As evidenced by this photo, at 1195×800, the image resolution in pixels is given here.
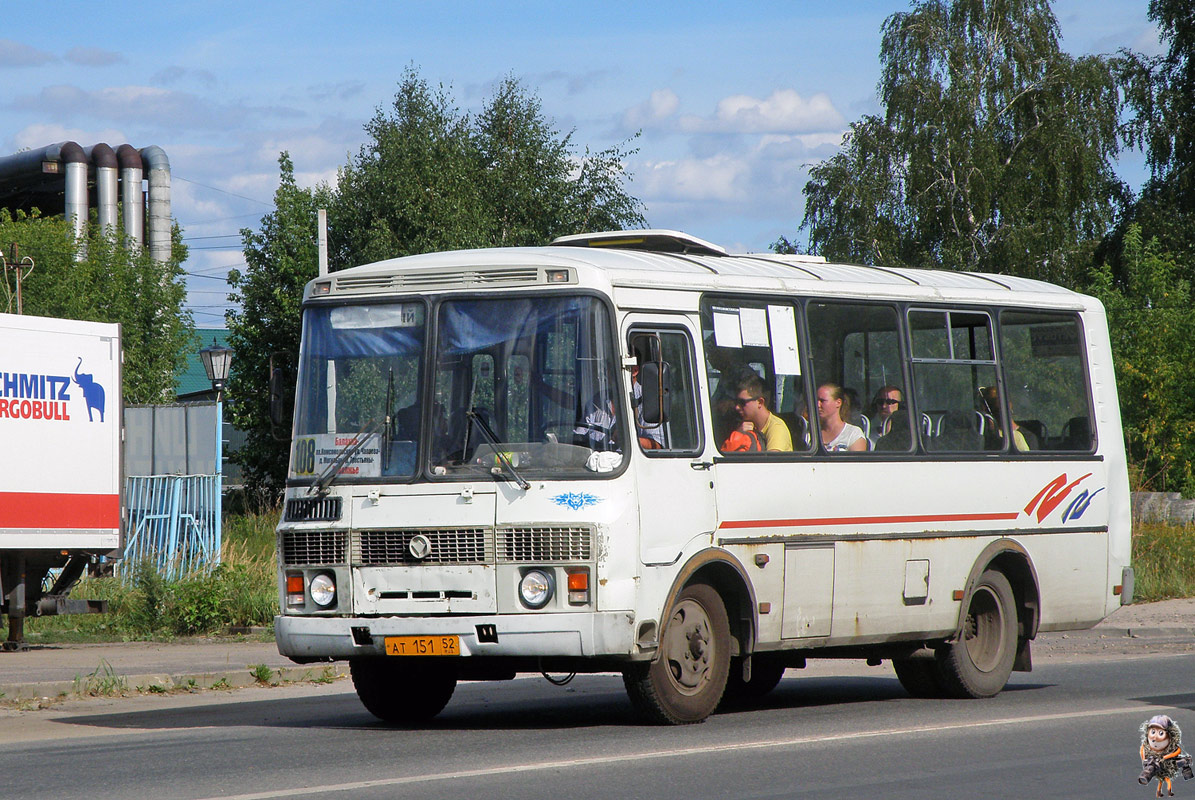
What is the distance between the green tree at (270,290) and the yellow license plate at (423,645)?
34614 mm

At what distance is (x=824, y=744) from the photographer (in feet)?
32.6

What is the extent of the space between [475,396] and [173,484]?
15487 mm

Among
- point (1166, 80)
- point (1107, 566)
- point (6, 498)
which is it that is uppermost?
point (1166, 80)

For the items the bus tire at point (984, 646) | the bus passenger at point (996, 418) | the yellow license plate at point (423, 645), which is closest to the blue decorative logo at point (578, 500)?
the yellow license plate at point (423, 645)

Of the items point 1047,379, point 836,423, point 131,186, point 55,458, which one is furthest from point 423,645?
point 131,186

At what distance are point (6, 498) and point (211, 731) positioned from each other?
752 cm

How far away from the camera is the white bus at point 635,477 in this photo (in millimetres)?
10297

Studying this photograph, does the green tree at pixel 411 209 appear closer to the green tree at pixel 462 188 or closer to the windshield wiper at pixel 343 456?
the green tree at pixel 462 188


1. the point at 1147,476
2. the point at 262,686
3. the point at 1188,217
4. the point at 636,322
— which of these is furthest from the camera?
the point at 1188,217

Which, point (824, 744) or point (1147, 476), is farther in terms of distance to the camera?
point (1147, 476)

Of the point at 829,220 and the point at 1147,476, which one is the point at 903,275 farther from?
the point at 829,220

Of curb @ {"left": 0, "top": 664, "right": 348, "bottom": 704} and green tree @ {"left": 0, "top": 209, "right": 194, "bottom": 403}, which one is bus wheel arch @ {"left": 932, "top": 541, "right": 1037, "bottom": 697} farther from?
green tree @ {"left": 0, "top": 209, "right": 194, "bottom": 403}

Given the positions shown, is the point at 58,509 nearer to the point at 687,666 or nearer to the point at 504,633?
the point at 504,633

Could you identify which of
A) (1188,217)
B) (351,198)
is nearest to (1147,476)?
(1188,217)
